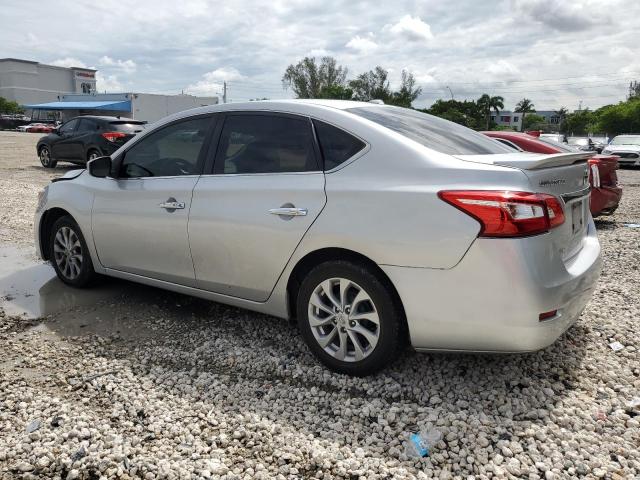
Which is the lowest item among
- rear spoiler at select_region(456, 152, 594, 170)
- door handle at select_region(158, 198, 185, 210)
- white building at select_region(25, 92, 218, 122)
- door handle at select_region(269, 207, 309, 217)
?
door handle at select_region(158, 198, 185, 210)

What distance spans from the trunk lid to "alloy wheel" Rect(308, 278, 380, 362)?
3.27 ft

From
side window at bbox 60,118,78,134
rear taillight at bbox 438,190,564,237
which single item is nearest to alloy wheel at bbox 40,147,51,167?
side window at bbox 60,118,78,134

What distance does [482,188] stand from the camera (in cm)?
272

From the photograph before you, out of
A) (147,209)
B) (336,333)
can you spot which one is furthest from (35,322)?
(336,333)

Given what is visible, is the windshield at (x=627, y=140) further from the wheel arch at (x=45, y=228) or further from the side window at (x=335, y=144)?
the wheel arch at (x=45, y=228)

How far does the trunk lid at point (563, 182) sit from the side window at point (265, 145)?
100cm

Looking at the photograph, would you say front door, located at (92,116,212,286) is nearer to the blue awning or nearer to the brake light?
the brake light

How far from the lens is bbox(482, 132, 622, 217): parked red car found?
7.61 metres

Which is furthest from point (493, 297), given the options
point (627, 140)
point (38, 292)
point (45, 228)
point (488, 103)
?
point (488, 103)

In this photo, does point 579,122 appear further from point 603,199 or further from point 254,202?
point 254,202

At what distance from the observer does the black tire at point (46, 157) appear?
16.2 meters

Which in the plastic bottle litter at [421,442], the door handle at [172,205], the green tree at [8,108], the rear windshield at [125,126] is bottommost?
the plastic bottle litter at [421,442]

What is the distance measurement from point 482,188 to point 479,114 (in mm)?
85952

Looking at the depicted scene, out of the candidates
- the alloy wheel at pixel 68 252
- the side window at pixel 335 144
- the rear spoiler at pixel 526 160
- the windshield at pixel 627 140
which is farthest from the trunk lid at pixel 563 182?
the windshield at pixel 627 140
